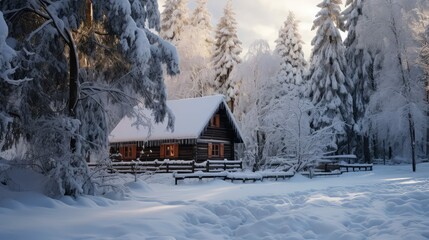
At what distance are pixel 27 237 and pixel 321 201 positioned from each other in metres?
9.26

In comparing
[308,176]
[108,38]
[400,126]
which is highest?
[108,38]

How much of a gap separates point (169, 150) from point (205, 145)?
3.19 m

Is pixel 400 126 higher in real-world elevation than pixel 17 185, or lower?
higher

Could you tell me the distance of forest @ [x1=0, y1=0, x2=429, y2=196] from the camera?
12.1 metres

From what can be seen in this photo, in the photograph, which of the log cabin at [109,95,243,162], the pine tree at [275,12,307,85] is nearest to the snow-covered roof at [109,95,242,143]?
the log cabin at [109,95,243,162]

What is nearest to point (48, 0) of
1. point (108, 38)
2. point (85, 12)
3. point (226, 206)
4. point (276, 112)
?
point (85, 12)

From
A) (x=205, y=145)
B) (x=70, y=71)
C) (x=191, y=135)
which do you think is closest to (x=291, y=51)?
(x=205, y=145)

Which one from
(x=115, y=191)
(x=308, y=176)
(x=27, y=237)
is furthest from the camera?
(x=308, y=176)

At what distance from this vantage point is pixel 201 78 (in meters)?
42.8

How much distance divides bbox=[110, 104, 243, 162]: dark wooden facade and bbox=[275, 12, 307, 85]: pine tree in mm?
11354

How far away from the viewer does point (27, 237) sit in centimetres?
718

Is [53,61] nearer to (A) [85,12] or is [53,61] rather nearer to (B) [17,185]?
(A) [85,12]

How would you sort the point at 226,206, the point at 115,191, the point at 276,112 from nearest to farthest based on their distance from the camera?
the point at 226,206 < the point at 115,191 < the point at 276,112

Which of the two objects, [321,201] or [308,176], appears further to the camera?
[308,176]
